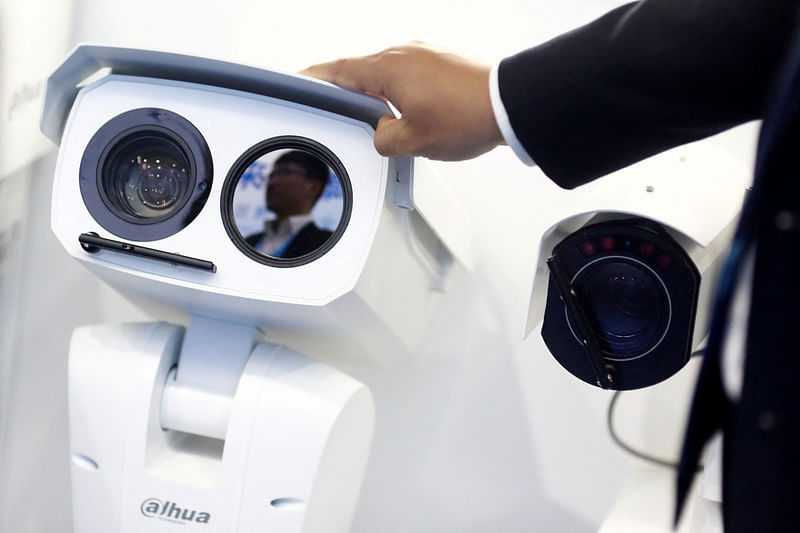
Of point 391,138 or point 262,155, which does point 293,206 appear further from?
point 391,138

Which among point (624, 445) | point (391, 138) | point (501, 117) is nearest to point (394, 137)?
point (391, 138)

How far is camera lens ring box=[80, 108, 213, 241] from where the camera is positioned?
95cm

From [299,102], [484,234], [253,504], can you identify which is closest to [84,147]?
[299,102]

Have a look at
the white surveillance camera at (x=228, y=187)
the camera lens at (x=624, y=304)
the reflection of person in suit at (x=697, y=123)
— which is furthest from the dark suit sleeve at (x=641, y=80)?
the white surveillance camera at (x=228, y=187)

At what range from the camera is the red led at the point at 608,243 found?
2.72ft

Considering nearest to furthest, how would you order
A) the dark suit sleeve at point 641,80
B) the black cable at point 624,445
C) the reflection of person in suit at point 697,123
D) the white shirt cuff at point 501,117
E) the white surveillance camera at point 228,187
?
the reflection of person in suit at point 697,123
the dark suit sleeve at point 641,80
the white shirt cuff at point 501,117
the white surveillance camera at point 228,187
the black cable at point 624,445

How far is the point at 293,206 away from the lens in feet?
3.33

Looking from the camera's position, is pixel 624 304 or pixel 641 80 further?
pixel 624 304

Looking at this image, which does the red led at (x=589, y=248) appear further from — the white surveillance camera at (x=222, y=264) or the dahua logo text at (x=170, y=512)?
the dahua logo text at (x=170, y=512)

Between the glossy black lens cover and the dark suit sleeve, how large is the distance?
0.08 meters

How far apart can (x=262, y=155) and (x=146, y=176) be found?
0.54ft

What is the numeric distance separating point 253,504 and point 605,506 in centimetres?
67

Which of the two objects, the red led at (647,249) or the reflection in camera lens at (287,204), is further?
the reflection in camera lens at (287,204)

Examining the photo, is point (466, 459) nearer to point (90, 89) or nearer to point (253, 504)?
point (253, 504)
